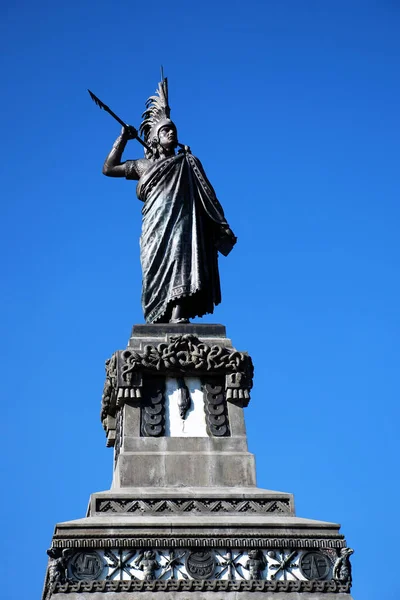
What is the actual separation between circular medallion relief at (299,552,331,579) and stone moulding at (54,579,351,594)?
0.12 m

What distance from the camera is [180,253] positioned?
57.4 ft

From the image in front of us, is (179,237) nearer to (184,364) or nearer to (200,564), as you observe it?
(184,364)

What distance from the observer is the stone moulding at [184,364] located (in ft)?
52.1

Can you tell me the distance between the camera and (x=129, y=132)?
744 inches

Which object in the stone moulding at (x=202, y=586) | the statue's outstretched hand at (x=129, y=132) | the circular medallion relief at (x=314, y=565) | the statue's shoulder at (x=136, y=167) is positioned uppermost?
the statue's outstretched hand at (x=129, y=132)

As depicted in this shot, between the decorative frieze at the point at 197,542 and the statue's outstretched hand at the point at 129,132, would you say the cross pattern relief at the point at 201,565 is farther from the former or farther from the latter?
the statue's outstretched hand at the point at 129,132

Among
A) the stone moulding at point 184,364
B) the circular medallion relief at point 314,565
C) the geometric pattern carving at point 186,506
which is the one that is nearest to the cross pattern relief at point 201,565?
the circular medallion relief at point 314,565

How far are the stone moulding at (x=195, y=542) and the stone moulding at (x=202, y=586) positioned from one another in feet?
1.52

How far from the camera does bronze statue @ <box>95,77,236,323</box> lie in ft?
56.9

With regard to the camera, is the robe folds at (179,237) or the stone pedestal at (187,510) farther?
the robe folds at (179,237)

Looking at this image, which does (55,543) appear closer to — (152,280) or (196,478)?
(196,478)

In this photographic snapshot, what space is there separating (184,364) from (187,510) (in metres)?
2.56

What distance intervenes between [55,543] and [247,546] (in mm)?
2573

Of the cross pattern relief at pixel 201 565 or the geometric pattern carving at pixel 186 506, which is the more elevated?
the geometric pattern carving at pixel 186 506
